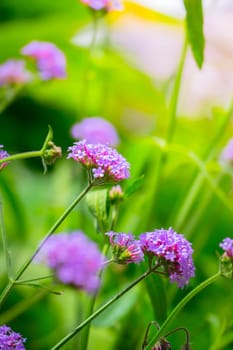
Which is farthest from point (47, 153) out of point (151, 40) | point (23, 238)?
point (151, 40)

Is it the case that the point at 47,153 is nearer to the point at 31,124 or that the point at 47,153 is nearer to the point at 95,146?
the point at 95,146

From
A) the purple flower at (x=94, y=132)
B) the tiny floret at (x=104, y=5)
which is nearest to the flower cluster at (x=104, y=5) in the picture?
the tiny floret at (x=104, y=5)

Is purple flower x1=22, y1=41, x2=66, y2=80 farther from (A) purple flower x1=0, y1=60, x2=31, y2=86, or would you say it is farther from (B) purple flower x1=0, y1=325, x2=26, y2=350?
(B) purple flower x1=0, y1=325, x2=26, y2=350

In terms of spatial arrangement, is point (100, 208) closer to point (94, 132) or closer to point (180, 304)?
point (180, 304)

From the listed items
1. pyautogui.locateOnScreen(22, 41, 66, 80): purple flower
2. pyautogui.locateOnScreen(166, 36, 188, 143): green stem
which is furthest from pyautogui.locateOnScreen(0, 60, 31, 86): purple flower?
pyautogui.locateOnScreen(166, 36, 188, 143): green stem

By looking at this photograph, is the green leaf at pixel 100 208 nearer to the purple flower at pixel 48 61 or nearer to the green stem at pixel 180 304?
the green stem at pixel 180 304
